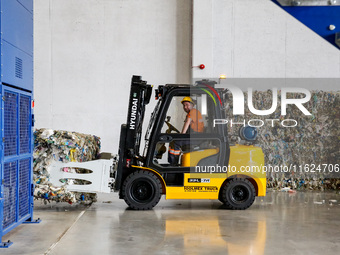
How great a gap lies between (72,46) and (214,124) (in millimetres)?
5771

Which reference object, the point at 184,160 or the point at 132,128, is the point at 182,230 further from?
the point at 132,128

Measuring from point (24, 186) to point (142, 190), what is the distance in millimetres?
2224

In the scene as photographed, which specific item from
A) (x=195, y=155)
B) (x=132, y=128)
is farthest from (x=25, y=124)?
(x=195, y=155)

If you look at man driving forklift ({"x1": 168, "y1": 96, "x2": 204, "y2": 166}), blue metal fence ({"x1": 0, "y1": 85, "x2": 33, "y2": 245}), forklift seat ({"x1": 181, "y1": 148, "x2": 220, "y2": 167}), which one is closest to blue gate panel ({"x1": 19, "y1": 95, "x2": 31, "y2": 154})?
blue metal fence ({"x1": 0, "y1": 85, "x2": 33, "y2": 245})

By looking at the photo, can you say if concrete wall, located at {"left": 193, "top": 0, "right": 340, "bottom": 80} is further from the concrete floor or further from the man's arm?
the man's arm

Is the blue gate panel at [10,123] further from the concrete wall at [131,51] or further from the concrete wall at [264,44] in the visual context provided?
the concrete wall at [264,44]

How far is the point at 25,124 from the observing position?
6.66 meters

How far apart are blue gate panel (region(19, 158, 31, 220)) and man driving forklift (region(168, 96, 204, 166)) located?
8.16 feet

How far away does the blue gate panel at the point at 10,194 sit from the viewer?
572cm

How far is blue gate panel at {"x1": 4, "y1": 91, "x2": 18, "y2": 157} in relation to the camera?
18.6 feet

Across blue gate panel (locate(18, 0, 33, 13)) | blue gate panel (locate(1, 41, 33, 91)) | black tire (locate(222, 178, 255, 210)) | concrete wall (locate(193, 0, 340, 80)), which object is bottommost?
black tire (locate(222, 178, 255, 210))

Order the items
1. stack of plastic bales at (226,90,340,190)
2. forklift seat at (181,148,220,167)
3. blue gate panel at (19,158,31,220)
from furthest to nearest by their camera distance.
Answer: stack of plastic bales at (226,90,340,190) < forklift seat at (181,148,220,167) < blue gate panel at (19,158,31,220)

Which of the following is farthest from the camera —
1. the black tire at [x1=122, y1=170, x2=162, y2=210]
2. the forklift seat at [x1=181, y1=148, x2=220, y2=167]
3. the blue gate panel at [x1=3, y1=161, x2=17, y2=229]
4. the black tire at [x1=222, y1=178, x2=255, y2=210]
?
the black tire at [x1=222, y1=178, x2=255, y2=210]

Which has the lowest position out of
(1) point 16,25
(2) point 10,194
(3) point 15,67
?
(2) point 10,194
